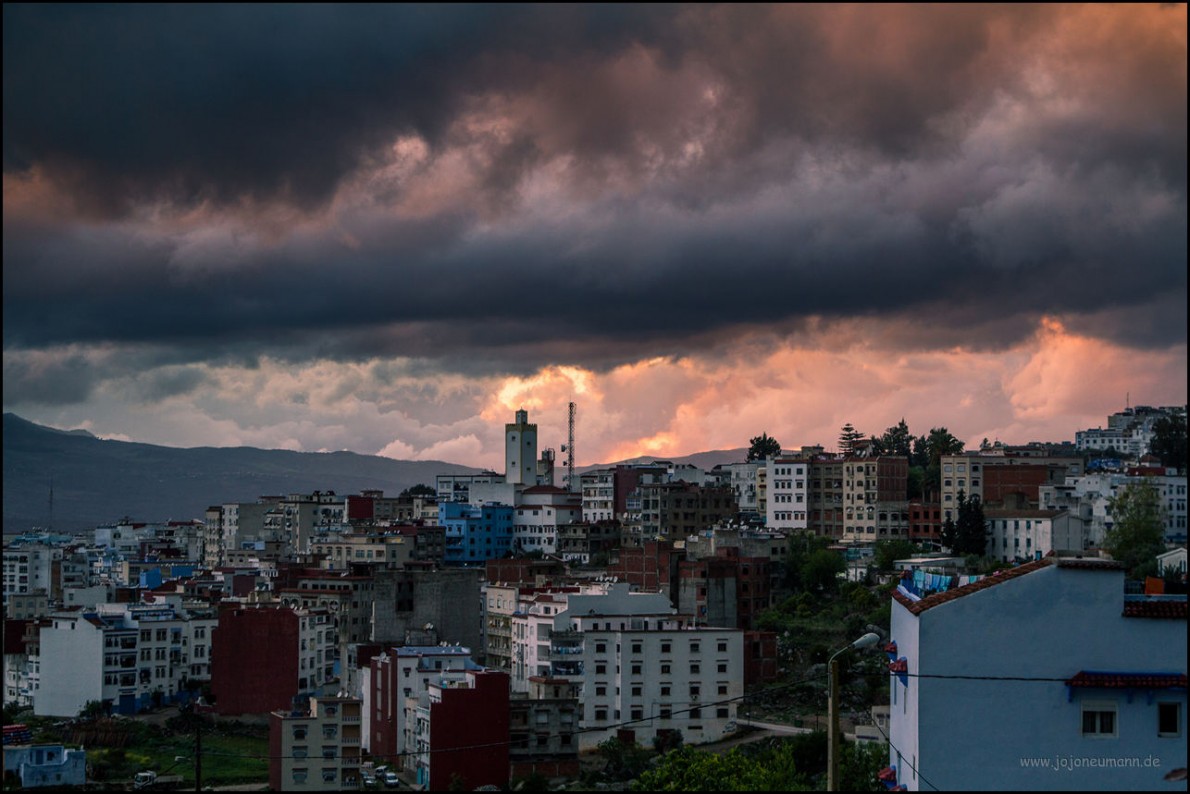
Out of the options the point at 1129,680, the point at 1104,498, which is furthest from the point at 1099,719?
the point at 1104,498

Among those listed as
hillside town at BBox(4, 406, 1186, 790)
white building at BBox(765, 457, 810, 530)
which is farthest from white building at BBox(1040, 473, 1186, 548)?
white building at BBox(765, 457, 810, 530)

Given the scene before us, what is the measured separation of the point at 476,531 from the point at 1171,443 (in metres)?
31.1

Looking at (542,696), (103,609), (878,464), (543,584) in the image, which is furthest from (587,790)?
(878,464)

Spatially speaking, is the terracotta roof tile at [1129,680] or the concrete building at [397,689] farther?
the concrete building at [397,689]

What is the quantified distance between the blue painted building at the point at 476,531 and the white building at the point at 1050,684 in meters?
59.3

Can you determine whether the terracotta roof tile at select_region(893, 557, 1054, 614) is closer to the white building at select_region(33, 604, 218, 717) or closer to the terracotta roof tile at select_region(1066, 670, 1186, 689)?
the terracotta roof tile at select_region(1066, 670, 1186, 689)

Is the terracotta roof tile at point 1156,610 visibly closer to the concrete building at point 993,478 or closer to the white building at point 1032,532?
the white building at point 1032,532

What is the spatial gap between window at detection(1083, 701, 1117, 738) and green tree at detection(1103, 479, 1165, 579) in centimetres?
3901

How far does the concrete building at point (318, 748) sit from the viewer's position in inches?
1384

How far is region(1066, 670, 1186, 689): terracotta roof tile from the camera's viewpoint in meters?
11.2

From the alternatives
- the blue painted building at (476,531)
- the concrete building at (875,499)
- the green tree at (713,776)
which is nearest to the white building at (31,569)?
the blue painted building at (476,531)

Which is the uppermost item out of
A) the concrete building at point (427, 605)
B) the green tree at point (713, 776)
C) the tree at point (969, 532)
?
the tree at point (969, 532)

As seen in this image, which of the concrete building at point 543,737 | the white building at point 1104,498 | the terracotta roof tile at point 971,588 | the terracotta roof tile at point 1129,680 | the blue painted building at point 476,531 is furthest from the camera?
the blue painted building at point 476,531

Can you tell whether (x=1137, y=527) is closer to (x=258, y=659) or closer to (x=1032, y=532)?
(x=1032, y=532)
